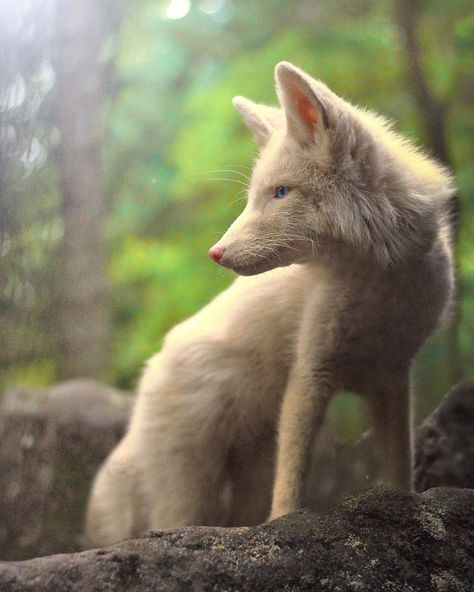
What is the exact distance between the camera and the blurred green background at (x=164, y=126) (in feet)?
6.49

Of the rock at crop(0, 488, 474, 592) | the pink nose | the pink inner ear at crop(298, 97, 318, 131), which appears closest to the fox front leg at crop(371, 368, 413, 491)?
the rock at crop(0, 488, 474, 592)

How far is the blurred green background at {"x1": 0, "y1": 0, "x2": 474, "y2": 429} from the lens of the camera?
6.49ft

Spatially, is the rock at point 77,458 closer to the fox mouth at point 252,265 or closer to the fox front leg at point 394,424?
the fox front leg at point 394,424

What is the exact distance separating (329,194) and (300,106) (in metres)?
0.23

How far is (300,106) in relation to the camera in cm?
179

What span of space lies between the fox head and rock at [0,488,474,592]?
618 millimetres

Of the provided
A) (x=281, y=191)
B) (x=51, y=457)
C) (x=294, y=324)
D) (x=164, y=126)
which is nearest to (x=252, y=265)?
(x=281, y=191)

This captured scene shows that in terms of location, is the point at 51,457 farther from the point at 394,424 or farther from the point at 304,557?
the point at 304,557

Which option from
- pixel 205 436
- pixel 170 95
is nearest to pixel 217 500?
pixel 205 436

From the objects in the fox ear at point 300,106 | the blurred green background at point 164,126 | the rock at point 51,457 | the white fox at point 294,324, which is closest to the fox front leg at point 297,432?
the white fox at point 294,324

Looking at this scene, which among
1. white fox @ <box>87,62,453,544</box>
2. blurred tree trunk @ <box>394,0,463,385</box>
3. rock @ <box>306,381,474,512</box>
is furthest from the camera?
rock @ <box>306,381,474,512</box>

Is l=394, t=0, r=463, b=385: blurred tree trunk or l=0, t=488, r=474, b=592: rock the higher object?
l=394, t=0, r=463, b=385: blurred tree trunk

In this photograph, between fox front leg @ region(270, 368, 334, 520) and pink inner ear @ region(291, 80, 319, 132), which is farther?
fox front leg @ region(270, 368, 334, 520)

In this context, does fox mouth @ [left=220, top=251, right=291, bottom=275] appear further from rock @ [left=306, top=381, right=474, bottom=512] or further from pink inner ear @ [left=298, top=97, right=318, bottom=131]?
rock @ [left=306, top=381, right=474, bottom=512]
